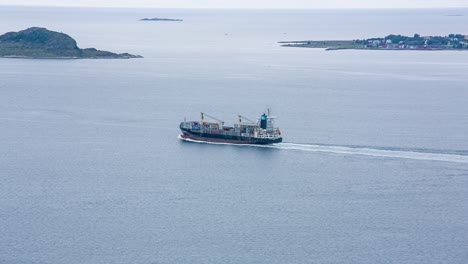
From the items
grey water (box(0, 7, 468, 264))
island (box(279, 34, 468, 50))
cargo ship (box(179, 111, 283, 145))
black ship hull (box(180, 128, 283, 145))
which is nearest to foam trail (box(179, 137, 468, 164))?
grey water (box(0, 7, 468, 264))

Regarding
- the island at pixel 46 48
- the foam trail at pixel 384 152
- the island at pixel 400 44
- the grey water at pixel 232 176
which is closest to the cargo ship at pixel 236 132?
the grey water at pixel 232 176

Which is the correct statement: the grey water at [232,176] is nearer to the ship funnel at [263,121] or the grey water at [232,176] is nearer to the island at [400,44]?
the ship funnel at [263,121]

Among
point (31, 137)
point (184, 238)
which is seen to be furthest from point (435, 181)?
point (31, 137)

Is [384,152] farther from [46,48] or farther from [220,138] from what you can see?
[46,48]

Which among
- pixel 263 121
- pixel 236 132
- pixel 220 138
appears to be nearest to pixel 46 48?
pixel 220 138

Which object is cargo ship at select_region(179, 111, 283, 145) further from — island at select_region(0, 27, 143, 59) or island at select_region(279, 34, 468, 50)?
island at select_region(279, 34, 468, 50)

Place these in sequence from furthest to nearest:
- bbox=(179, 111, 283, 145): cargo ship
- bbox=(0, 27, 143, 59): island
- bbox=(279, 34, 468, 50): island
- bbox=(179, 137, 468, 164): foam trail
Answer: bbox=(279, 34, 468, 50): island → bbox=(0, 27, 143, 59): island → bbox=(179, 111, 283, 145): cargo ship → bbox=(179, 137, 468, 164): foam trail
